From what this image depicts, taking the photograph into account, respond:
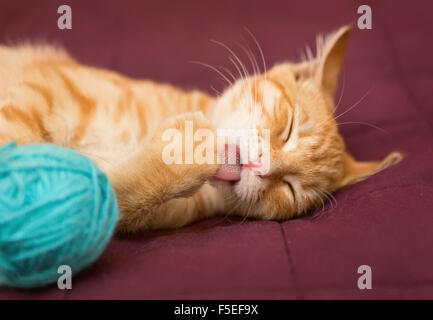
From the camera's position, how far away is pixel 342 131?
1.91 meters

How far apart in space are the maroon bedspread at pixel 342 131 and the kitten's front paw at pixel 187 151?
13 cm

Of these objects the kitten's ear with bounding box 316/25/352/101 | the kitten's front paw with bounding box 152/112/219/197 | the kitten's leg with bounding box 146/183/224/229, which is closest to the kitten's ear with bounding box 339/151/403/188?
the kitten's ear with bounding box 316/25/352/101

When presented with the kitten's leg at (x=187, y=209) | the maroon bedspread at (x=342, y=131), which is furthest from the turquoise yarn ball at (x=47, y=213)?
the kitten's leg at (x=187, y=209)

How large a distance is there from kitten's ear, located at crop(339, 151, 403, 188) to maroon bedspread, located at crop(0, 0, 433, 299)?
5 cm

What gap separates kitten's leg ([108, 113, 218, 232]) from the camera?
43.1 inches

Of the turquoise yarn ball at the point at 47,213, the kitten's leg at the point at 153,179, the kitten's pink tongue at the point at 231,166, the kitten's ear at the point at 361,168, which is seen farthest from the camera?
the kitten's ear at the point at 361,168

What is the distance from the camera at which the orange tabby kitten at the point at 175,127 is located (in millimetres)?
1116

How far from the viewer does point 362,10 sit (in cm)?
217

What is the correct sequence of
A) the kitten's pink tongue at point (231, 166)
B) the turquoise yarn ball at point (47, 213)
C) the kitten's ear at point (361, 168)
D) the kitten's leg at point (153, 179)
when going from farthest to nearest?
the kitten's ear at point (361, 168)
the kitten's pink tongue at point (231, 166)
the kitten's leg at point (153, 179)
the turquoise yarn ball at point (47, 213)

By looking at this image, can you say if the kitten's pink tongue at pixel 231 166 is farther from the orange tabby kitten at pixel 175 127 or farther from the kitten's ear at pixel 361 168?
the kitten's ear at pixel 361 168

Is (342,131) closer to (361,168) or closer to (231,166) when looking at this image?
(361,168)

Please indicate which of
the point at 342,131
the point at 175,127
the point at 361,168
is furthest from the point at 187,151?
the point at 342,131

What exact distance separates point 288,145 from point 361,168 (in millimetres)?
327
